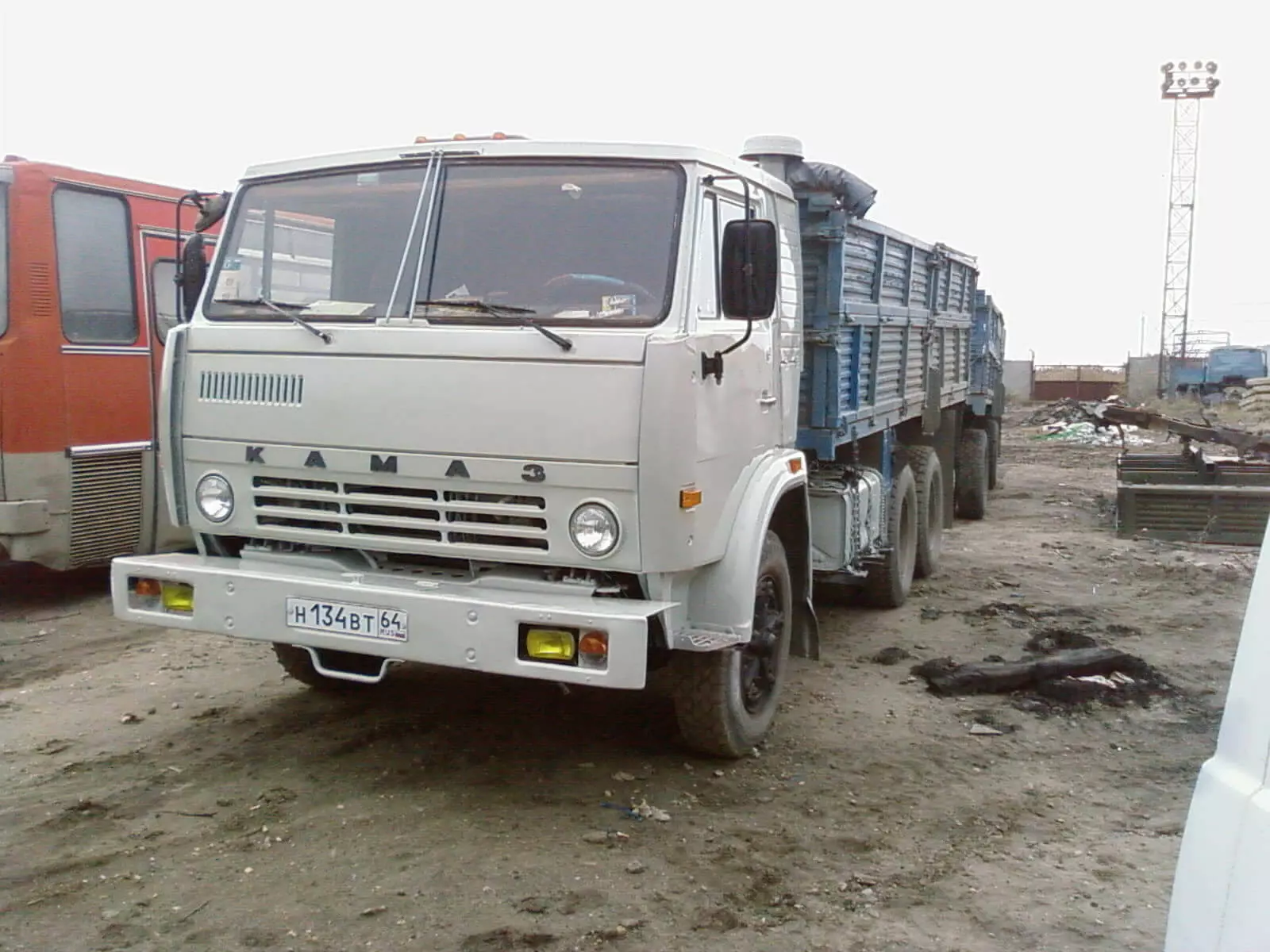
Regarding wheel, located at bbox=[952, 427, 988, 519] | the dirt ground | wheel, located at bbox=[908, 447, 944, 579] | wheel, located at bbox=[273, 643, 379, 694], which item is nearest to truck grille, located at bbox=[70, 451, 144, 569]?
the dirt ground

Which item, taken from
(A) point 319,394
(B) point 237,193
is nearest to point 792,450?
(A) point 319,394

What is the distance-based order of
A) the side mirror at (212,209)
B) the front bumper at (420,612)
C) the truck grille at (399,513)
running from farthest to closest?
1. the side mirror at (212,209)
2. the truck grille at (399,513)
3. the front bumper at (420,612)

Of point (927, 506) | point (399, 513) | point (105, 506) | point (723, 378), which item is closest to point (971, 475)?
point (927, 506)

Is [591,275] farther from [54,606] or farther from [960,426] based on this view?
[960,426]

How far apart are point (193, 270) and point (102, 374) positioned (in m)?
3.26

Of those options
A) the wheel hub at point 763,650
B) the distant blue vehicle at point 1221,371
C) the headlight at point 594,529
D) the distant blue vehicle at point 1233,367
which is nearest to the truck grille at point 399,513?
the headlight at point 594,529

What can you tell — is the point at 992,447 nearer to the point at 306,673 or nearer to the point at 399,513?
the point at 306,673

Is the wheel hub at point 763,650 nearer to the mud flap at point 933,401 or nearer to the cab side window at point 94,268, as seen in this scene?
the mud flap at point 933,401

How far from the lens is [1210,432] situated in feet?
40.4

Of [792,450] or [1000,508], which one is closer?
[792,450]

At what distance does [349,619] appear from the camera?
13.9ft

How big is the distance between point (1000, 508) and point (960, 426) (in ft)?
6.94

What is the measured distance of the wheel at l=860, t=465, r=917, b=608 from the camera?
777cm

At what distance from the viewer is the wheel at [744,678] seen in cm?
460
